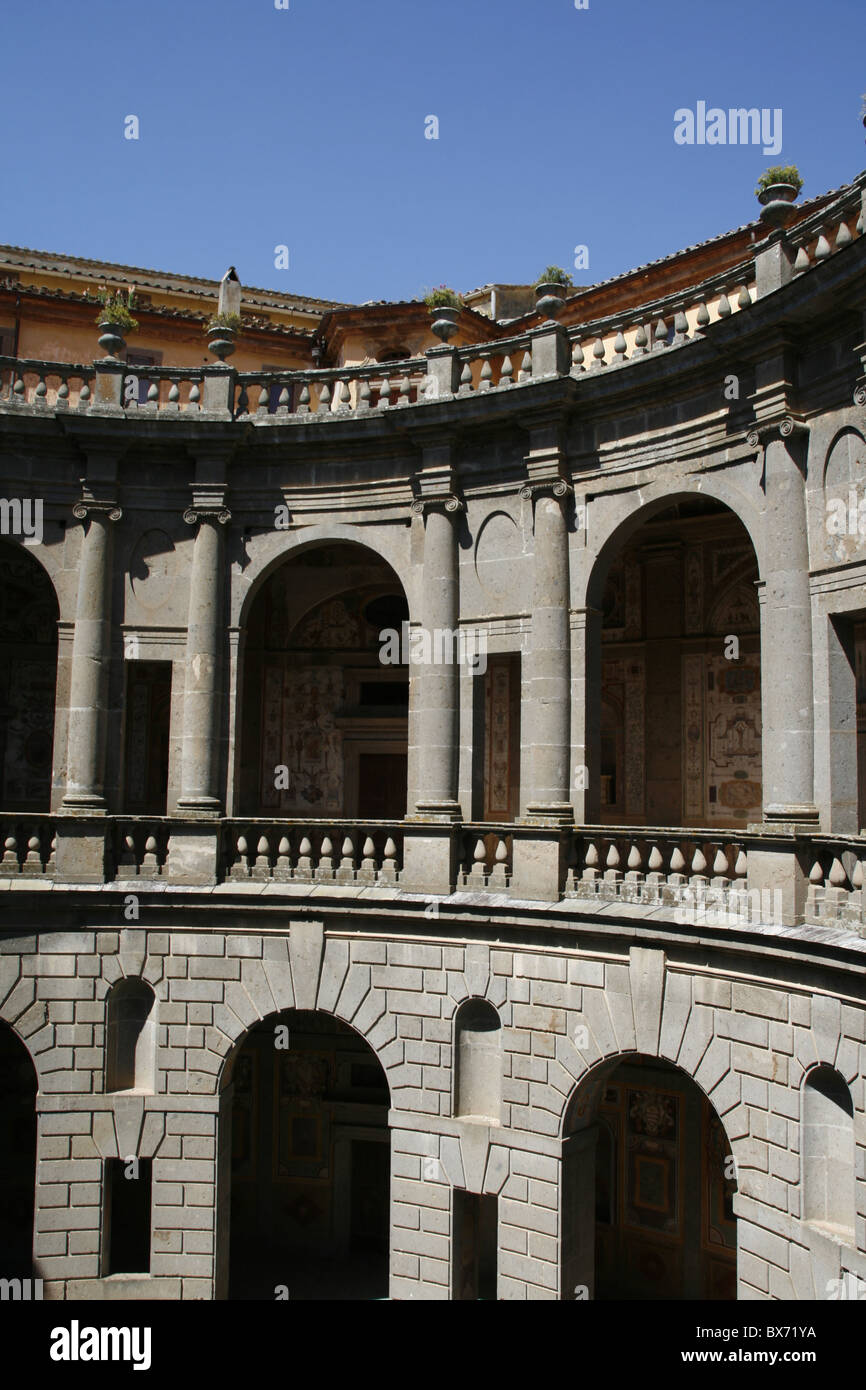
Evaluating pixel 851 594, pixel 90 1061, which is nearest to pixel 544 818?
pixel 851 594

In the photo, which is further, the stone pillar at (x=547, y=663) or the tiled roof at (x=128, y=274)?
the tiled roof at (x=128, y=274)

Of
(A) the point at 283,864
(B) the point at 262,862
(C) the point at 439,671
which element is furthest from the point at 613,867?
(B) the point at 262,862

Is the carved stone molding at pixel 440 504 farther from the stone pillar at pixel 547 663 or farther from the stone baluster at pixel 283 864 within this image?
the stone baluster at pixel 283 864

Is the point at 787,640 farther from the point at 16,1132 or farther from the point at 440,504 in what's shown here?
the point at 16,1132

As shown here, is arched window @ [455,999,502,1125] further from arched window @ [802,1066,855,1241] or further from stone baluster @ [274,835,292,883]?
arched window @ [802,1066,855,1241]

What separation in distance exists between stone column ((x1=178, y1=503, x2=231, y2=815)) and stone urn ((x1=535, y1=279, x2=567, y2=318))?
18.0 feet

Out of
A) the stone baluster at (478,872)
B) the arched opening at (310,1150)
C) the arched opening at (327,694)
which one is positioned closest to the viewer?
the stone baluster at (478,872)

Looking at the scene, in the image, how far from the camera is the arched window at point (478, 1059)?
1466cm

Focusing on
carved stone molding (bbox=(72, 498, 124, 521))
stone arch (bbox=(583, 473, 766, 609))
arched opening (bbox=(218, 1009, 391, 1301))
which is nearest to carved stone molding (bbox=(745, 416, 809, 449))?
stone arch (bbox=(583, 473, 766, 609))

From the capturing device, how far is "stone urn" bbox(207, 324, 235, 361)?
1706 centimetres

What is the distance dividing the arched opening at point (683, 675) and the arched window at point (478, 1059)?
15.1 feet

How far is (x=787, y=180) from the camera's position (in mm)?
12836

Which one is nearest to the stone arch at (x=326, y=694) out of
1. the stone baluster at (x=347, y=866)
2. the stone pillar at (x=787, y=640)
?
the stone baluster at (x=347, y=866)

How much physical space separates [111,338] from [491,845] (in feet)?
31.2
